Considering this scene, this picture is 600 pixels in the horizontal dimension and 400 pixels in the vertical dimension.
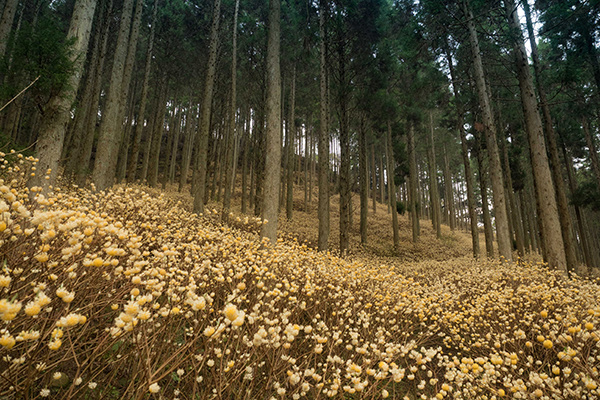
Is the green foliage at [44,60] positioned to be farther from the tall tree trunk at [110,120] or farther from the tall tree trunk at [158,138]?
the tall tree trunk at [158,138]

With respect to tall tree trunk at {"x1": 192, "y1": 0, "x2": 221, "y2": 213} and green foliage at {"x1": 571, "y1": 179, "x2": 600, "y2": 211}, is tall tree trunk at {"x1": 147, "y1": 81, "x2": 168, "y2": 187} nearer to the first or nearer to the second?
tall tree trunk at {"x1": 192, "y1": 0, "x2": 221, "y2": 213}

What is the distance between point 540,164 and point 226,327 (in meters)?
9.02

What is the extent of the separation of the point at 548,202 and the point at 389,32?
10.1m

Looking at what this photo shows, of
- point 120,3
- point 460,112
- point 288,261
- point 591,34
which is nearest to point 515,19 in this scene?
point 460,112

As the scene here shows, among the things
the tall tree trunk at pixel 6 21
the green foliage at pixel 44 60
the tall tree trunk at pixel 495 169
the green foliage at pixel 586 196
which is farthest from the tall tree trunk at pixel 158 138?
the green foliage at pixel 586 196

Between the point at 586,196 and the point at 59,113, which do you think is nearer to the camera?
the point at 59,113

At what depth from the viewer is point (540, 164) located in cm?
747

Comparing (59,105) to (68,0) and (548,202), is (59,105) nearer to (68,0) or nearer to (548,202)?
(548,202)

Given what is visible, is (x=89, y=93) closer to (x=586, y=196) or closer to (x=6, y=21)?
(x=6, y=21)

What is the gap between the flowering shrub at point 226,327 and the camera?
1364mm

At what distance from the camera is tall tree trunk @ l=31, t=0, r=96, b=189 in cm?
498

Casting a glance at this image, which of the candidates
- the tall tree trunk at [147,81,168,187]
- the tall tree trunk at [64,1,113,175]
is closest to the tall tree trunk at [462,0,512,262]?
the tall tree trunk at [64,1,113,175]

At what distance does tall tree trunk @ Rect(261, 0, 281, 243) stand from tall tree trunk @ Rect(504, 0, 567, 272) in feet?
22.6

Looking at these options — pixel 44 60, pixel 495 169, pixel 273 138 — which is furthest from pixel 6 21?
pixel 495 169
